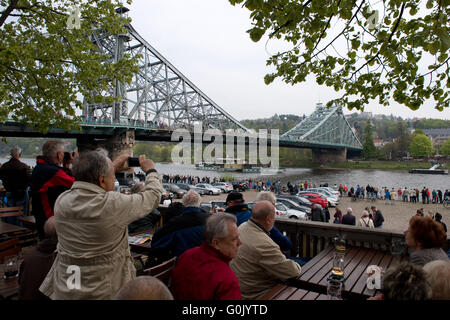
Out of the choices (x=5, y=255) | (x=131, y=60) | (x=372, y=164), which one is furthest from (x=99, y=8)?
(x=372, y=164)

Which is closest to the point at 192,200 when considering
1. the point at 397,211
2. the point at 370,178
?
the point at 397,211

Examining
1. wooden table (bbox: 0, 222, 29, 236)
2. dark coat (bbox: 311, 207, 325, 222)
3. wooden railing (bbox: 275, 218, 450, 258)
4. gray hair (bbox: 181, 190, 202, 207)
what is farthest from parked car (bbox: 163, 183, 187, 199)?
gray hair (bbox: 181, 190, 202, 207)

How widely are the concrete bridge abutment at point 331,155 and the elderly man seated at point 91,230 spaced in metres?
72.8

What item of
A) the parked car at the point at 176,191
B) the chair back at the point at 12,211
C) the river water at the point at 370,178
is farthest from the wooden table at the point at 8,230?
the river water at the point at 370,178

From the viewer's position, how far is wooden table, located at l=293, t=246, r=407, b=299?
2.51m

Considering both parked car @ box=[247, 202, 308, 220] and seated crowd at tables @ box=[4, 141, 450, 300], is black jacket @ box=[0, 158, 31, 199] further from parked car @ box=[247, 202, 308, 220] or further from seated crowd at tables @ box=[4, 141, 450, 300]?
parked car @ box=[247, 202, 308, 220]

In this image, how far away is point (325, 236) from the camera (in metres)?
4.01

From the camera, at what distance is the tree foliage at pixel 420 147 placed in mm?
72938

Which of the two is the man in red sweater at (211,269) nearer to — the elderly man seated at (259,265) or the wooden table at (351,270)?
the elderly man seated at (259,265)

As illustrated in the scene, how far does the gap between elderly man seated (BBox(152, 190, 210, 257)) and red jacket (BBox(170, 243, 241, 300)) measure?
94cm

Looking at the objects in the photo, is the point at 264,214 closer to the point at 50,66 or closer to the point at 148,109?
the point at 50,66

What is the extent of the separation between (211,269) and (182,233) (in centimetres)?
115

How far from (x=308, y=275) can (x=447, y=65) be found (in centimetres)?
308

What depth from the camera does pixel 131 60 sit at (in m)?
8.19
